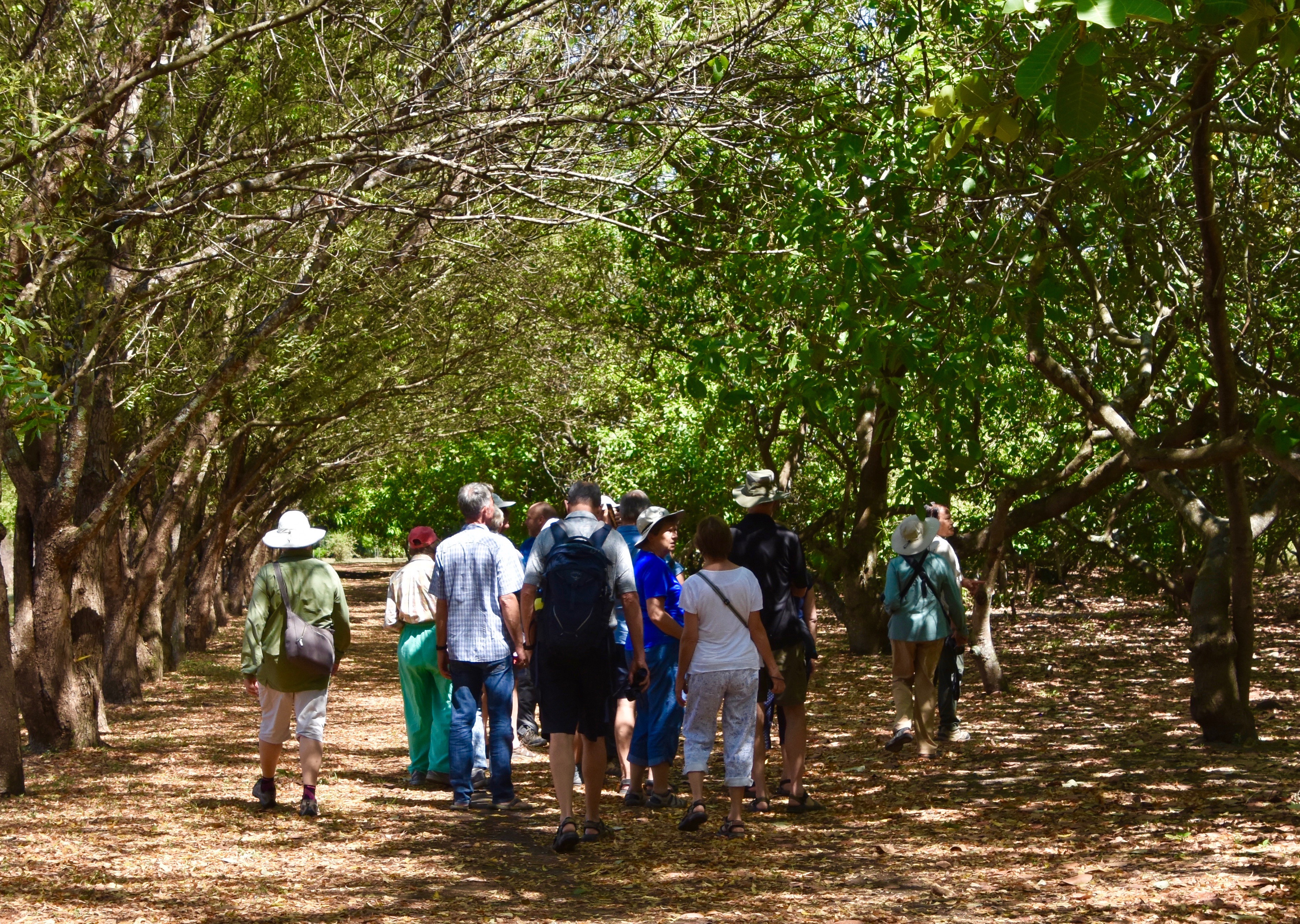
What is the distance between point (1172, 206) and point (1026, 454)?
10.1 meters

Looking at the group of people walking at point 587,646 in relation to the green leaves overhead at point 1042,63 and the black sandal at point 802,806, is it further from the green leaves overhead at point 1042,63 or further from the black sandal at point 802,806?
the green leaves overhead at point 1042,63

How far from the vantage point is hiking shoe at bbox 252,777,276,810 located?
8.63 m

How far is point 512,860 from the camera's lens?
724cm

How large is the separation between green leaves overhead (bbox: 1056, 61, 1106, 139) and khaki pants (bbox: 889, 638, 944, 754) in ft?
19.4

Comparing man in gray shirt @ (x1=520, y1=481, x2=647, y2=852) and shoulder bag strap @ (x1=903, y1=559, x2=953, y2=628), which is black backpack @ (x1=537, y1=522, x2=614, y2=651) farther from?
shoulder bag strap @ (x1=903, y1=559, x2=953, y2=628)

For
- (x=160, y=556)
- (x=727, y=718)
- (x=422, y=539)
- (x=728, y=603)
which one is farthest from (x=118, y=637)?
(x=728, y=603)

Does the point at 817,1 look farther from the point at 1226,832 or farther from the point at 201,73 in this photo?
the point at 1226,832

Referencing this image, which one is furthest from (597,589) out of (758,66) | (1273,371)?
(1273,371)

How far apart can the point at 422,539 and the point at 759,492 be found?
280cm

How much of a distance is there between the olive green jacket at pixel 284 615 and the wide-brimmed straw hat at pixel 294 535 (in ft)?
0.18

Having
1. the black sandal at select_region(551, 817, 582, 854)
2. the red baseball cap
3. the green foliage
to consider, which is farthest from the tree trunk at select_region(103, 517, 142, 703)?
the green foliage

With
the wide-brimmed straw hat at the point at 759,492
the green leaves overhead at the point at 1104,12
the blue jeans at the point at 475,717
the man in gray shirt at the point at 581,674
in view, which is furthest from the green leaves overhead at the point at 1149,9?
the blue jeans at the point at 475,717

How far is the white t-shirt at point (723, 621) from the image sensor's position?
7.55 meters

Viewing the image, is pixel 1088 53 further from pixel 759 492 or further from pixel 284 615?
pixel 284 615
